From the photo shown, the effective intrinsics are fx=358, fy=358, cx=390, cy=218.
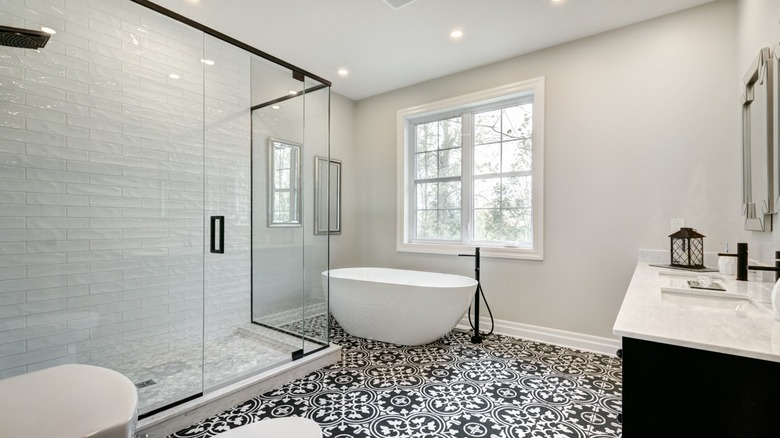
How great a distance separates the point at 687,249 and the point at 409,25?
266 centimetres

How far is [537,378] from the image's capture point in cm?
253

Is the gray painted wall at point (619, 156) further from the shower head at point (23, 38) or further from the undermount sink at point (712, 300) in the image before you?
the shower head at point (23, 38)

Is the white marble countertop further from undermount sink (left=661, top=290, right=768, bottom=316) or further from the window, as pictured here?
the window

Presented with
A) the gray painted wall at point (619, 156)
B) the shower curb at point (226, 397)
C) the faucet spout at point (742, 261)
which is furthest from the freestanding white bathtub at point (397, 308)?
the faucet spout at point (742, 261)

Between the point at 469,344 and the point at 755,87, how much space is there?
260 centimetres

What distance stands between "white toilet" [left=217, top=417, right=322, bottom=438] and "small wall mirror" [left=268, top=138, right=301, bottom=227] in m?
1.81

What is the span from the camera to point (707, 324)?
1079 millimetres

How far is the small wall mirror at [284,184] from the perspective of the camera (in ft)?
9.88

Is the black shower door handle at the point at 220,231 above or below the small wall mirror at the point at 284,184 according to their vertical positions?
below

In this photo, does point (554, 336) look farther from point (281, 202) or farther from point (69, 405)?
point (69, 405)

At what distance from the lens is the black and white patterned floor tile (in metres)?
1.93

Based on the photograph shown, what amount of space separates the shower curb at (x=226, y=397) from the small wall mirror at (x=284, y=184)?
111 centimetres

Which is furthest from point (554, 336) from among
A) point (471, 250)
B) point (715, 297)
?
point (715, 297)

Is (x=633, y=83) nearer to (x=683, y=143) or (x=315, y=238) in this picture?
(x=683, y=143)
